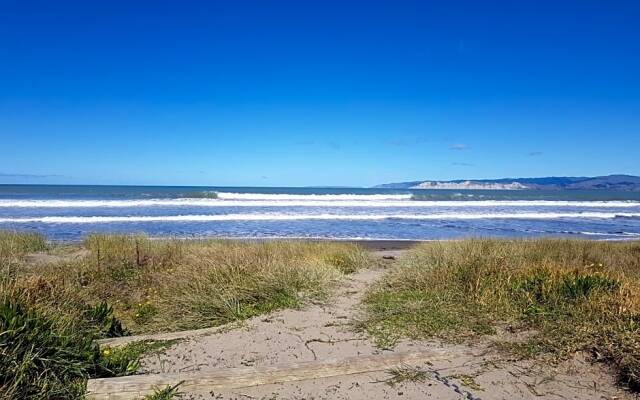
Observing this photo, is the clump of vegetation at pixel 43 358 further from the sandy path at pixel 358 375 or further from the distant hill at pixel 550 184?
the distant hill at pixel 550 184

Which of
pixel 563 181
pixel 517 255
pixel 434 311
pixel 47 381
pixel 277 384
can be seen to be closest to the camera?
pixel 47 381

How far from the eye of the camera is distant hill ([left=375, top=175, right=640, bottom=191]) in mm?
137625

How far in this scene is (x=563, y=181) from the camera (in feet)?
518

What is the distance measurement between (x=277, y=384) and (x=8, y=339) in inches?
93.7

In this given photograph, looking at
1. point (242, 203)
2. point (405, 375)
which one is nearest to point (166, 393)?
point (405, 375)

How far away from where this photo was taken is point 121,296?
8.43 m

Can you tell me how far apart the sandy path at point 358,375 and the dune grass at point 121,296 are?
0.60 metres

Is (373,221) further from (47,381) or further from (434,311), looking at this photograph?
(47,381)

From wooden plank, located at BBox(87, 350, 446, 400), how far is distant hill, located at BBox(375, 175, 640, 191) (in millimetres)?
135034

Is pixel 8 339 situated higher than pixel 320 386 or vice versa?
pixel 8 339

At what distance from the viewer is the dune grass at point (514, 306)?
207 inches

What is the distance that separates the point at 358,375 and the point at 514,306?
2927mm

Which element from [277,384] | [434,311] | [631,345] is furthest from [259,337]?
[631,345]

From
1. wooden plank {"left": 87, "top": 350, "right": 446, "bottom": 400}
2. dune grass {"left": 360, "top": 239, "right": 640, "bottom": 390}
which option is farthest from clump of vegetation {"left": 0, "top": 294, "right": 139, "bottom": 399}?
dune grass {"left": 360, "top": 239, "right": 640, "bottom": 390}
